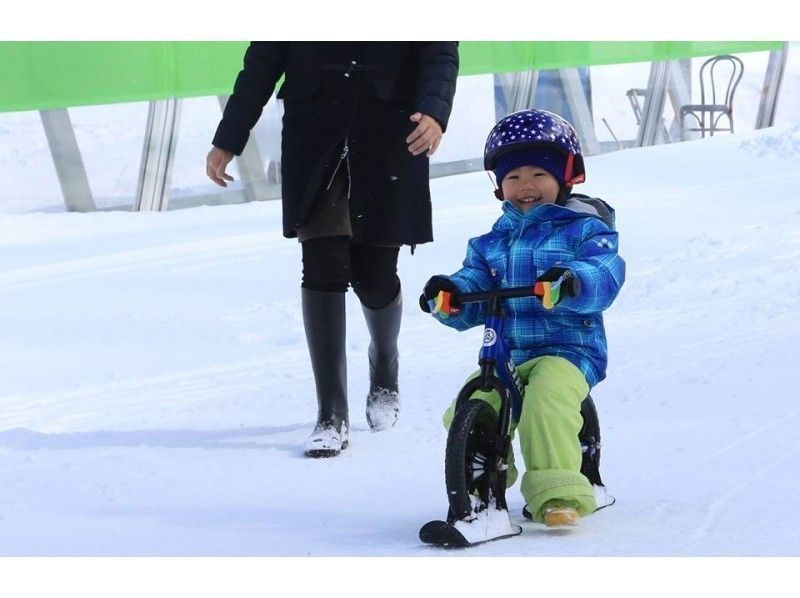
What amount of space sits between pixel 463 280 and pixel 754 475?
1166mm

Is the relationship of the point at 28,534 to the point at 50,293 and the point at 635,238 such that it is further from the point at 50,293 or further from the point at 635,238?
the point at 635,238

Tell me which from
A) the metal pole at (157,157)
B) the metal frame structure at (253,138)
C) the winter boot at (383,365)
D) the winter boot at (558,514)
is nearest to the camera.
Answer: the winter boot at (558,514)

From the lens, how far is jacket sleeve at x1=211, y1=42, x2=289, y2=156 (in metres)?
5.21

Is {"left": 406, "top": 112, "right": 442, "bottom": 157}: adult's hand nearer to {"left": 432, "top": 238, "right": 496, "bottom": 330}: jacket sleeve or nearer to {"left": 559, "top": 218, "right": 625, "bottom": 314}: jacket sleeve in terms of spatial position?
{"left": 432, "top": 238, "right": 496, "bottom": 330}: jacket sleeve

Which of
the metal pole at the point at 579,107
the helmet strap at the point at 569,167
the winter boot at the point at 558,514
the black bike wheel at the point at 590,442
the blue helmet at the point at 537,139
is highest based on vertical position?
the metal pole at the point at 579,107

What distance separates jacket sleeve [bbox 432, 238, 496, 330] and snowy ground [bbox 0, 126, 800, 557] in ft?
1.82

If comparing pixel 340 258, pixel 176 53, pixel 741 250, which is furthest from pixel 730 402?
pixel 176 53

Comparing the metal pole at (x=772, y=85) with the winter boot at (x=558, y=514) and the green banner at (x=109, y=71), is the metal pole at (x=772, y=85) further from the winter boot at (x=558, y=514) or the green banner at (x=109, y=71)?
the winter boot at (x=558, y=514)

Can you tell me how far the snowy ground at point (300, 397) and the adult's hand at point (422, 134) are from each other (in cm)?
105

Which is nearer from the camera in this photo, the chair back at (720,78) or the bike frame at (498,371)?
the bike frame at (498,371)

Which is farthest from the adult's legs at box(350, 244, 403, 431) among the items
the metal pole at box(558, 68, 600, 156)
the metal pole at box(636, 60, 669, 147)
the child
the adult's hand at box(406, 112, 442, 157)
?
the metal pole at box(636, 60, 669, 147)

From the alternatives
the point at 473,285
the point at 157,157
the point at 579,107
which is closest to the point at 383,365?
the point at 473,285

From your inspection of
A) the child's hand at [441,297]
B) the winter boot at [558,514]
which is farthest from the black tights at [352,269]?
the winter boot at [558,514]

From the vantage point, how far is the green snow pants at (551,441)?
365cm
